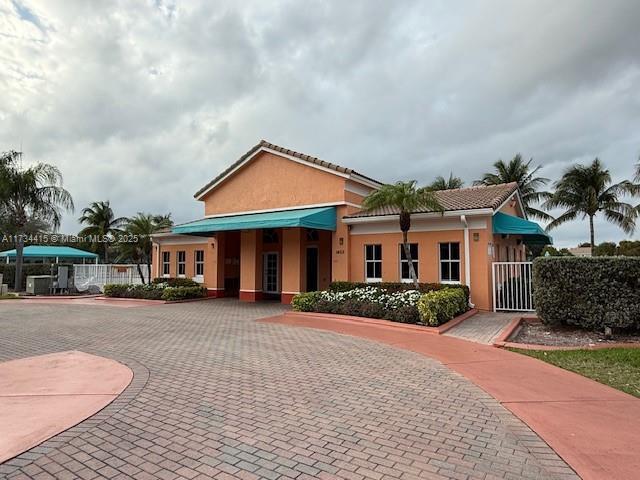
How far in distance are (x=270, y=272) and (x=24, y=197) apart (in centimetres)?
1717

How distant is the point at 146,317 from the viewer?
1473 centimetres

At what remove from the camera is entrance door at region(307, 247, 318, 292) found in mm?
20516

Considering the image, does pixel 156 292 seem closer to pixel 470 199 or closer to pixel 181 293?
pixel 181 293

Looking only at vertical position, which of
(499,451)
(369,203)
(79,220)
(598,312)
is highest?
(79,220)

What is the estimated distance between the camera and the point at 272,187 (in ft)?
65.2

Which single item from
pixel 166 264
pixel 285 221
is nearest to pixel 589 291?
pixel 285 221

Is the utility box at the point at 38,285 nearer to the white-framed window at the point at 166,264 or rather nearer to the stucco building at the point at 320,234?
the white-framed window at the point at 166,264

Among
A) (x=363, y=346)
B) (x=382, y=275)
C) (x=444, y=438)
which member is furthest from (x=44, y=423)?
(x=382, y=275)

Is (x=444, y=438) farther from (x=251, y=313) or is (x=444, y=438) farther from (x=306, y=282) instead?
(x=306, y=282)

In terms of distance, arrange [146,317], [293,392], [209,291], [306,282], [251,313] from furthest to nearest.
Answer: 1. [209,291]
2. [306,282]
3. [251,313]
4. [146,317]
5. [293,392]

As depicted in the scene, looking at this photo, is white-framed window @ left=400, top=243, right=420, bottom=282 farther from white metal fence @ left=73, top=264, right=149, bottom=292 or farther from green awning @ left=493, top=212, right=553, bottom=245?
white metal fence @ left=73, top=264, right=149, bottom=292

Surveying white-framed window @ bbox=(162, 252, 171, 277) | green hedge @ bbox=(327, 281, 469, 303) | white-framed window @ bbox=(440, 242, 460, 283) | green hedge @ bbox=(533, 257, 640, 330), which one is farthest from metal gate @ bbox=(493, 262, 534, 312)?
white-framed window @ bbox=(162, 252, 171, 277)

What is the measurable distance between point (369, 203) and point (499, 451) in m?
11.3

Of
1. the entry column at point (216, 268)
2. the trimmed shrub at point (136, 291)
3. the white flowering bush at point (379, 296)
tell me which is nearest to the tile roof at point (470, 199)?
the white flowering bush at point (379, 296)
